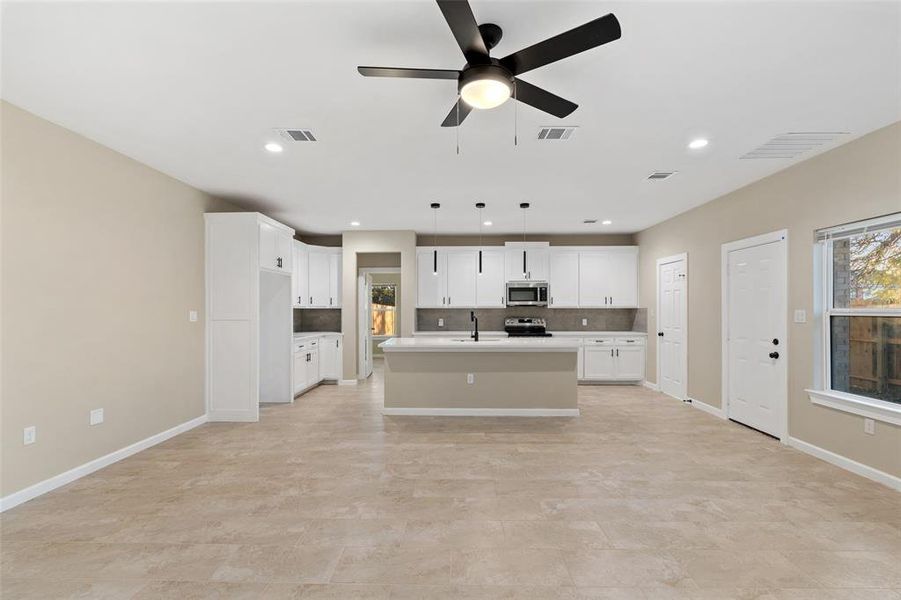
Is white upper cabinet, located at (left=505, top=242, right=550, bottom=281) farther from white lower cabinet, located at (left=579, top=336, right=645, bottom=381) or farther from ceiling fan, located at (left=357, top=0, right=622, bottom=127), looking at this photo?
ceiling fan, located at (left=357, top=0, right=622, bottom=127)

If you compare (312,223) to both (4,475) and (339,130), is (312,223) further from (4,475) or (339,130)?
(4,475)

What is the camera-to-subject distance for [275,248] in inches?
212

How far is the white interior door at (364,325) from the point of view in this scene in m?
7.43

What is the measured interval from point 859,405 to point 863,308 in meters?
0.80

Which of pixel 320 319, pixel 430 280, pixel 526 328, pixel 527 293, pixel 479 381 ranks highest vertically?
pixel 430 280

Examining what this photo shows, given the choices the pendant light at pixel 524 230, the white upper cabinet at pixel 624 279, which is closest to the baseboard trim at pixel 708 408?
the white upper cabinet at pixel 624 279

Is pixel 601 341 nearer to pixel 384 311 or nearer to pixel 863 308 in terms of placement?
pixel 863 308

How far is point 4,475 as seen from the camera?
272cm

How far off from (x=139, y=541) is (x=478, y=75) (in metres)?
3.19

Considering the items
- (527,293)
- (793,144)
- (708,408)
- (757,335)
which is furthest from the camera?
(527,293)

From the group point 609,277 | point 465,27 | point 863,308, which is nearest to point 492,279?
point 609,277

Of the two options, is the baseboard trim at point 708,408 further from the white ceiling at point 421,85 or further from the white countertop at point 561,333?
the white ceiling at point 421,85

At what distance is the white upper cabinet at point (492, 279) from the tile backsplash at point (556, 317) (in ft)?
1.38

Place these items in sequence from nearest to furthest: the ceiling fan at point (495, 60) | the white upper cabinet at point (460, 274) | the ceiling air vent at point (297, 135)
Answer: the ceiling fan at point (495, 60)
the ceiling air vent at point (297, 135)
the white upper cabinet at point (460, 274)
